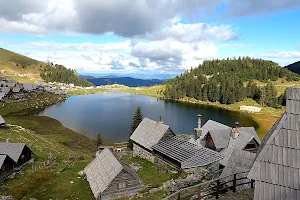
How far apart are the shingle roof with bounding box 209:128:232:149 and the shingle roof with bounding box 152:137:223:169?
9.98 feet

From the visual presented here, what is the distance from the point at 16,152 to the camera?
42.2 meters

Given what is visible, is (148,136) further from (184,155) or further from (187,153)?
(184,155)

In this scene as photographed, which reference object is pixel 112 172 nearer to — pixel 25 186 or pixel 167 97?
pixel 25 186

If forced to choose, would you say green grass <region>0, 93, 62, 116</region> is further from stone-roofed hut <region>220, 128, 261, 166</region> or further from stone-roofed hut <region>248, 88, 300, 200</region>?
stone-roofed hut <region>248, 88, 300, 200</region>

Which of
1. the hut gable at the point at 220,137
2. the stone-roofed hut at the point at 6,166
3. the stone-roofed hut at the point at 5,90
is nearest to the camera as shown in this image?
the stone-roofed hut at the point at 6,166

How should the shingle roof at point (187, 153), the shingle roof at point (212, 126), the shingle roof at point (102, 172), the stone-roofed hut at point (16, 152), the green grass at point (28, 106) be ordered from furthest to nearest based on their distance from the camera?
the green grass at point (28, 106) → the shingle roof at point (212, 126) → the stone-roofed hut at point (16, 152) → the shingle roof at point (187, 153) → the shingle roof at point (102, 172)

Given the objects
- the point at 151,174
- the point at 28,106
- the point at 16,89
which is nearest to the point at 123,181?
the point at 151,174

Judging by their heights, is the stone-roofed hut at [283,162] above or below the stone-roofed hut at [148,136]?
above

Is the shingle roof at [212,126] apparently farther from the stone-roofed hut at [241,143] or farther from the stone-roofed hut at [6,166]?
the stone-roofed hut at [6,166]

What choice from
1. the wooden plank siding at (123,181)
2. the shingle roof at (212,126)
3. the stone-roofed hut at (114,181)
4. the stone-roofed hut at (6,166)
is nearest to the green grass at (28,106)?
the stone-roofed hut at (6,166)

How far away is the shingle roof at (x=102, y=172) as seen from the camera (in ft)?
104

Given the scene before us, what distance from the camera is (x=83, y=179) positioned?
36.3 m

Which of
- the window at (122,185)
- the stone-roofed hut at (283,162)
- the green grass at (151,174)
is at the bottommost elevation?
the green grass at (151,174)

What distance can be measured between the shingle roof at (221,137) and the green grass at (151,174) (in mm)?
9704
